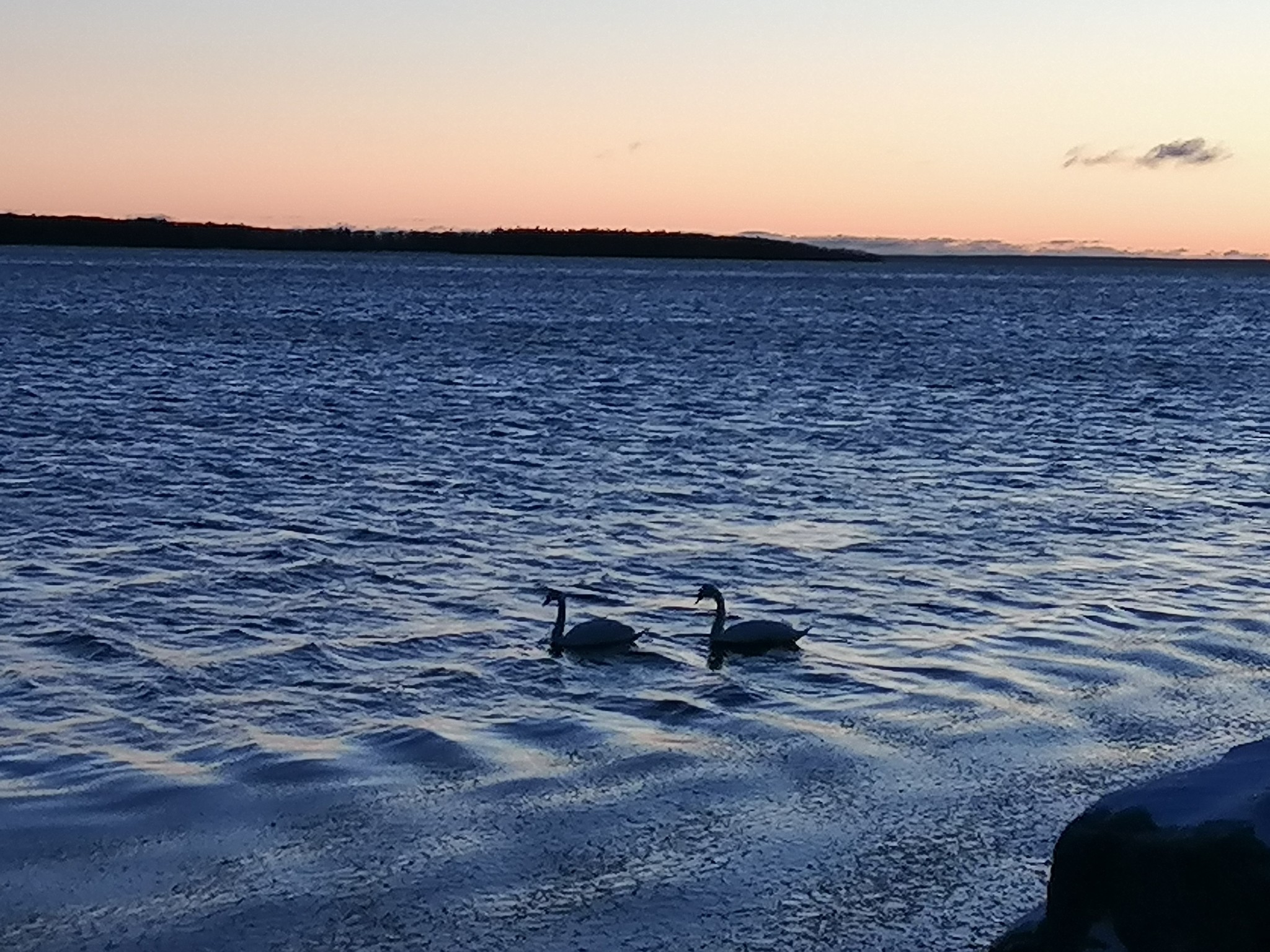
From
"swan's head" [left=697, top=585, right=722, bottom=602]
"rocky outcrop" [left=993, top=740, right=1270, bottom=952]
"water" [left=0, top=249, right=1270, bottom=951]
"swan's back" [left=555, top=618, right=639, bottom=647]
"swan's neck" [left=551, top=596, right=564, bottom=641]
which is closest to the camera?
"rocky outcrop" [left=993, top=740, right=1270, bottom=952]

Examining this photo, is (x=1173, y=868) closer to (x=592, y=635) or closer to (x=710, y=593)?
(x=592, y=635)

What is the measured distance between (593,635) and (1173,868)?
8074 mm

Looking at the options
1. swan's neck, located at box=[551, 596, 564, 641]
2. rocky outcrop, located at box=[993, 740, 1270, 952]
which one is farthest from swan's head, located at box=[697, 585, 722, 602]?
rocky outcrop, located at box=[993, 740, 1270, 952]

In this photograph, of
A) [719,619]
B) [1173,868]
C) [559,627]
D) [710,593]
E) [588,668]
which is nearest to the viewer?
[1173,868]

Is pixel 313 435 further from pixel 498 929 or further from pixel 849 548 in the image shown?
pixel 498 929

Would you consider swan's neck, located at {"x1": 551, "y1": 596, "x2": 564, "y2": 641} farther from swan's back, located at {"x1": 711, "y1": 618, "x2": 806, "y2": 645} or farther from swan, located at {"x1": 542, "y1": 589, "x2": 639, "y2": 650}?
swan's back, located at {"x1": 711, "y1": 618, "x2": 806, "y2": 645}

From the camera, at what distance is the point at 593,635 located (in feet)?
45.7

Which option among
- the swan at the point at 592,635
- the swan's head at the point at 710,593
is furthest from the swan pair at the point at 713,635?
the swan's head at the point at 710,593

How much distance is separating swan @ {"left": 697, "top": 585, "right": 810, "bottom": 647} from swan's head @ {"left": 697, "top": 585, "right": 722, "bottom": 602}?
0.26 meters

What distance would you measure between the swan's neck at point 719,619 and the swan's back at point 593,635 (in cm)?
80

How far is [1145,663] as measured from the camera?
13484 mm

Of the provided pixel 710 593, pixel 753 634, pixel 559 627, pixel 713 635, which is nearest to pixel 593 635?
pixel 559 627

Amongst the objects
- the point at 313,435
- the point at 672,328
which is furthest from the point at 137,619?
the point at 672,328

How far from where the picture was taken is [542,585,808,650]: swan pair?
13.9 m
